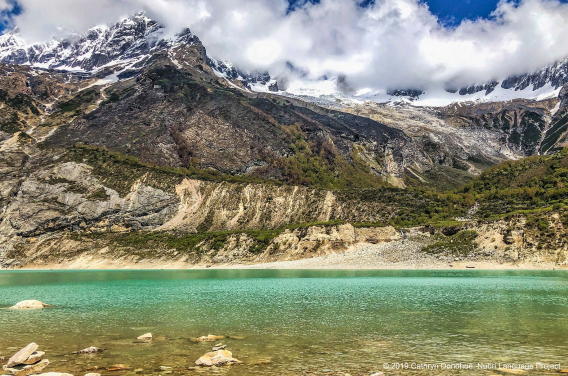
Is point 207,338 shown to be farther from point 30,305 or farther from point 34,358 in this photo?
point 30,305

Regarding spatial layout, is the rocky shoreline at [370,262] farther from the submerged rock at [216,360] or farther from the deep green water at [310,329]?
the submerged rock at [216,360]

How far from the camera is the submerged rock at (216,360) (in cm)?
1669

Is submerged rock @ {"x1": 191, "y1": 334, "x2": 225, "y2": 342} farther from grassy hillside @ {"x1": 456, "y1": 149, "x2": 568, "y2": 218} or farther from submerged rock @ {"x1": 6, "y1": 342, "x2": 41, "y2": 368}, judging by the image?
grassy hillside @ {"x1": 456, "y1": 149, "x2": 568, "y2": 218}

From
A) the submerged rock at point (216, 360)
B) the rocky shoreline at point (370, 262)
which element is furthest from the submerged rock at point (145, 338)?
the rocky shoreline at point (370, 262)

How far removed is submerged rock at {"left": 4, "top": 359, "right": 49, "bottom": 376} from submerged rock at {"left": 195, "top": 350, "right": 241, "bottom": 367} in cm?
608

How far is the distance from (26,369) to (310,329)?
1405 centimetres

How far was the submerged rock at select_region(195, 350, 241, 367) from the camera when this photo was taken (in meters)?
16.7

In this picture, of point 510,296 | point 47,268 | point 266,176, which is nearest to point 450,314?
point 510,296

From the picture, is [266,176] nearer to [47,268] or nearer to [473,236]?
[47,268]

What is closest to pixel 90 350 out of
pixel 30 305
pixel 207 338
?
pixel 207 338

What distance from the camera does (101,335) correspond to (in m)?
23.4

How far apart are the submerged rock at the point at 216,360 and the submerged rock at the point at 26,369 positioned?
6.08 metres

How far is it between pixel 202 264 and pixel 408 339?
89.9 metres

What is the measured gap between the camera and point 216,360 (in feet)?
55.3
